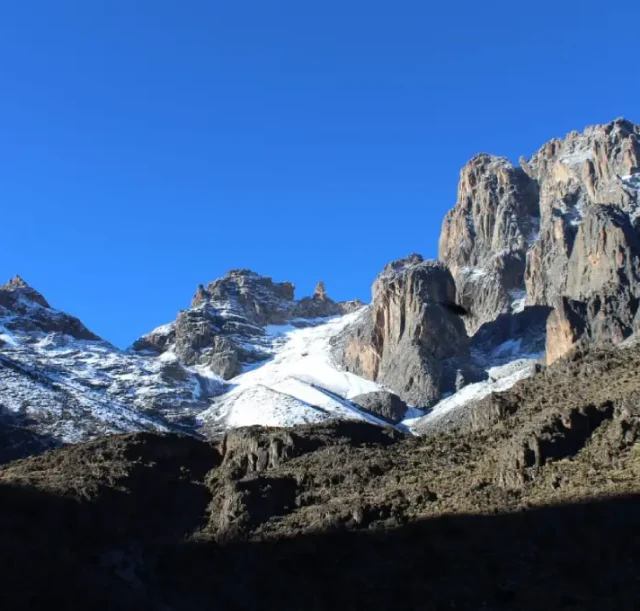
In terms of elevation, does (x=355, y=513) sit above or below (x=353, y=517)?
above

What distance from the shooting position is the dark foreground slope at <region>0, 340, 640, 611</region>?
168 ft

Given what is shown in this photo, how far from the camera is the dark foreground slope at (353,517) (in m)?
51.2

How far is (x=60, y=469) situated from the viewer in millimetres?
74625

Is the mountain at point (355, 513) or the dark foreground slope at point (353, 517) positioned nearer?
the dark foreground slope at point (353, 517)

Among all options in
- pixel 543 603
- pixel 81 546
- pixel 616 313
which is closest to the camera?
pixel 543 603

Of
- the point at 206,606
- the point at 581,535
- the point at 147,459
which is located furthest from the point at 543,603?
the point at 147,459

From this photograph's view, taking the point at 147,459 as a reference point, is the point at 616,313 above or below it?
above

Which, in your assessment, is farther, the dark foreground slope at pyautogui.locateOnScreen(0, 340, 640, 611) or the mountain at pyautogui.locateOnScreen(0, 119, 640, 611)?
the mountain at pyautogui.locateOnScreen(0, 119, 640, 611)

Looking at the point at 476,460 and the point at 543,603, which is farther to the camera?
the point at 476,460

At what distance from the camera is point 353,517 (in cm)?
6084

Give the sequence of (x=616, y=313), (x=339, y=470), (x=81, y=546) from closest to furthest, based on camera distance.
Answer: (x=81, y=546), (x=339, y=470), (x=616, y=313)

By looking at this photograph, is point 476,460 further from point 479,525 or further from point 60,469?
point 60,469

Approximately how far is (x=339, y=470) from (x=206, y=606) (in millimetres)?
19634

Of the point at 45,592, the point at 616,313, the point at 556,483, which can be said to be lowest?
the point at 45,592
